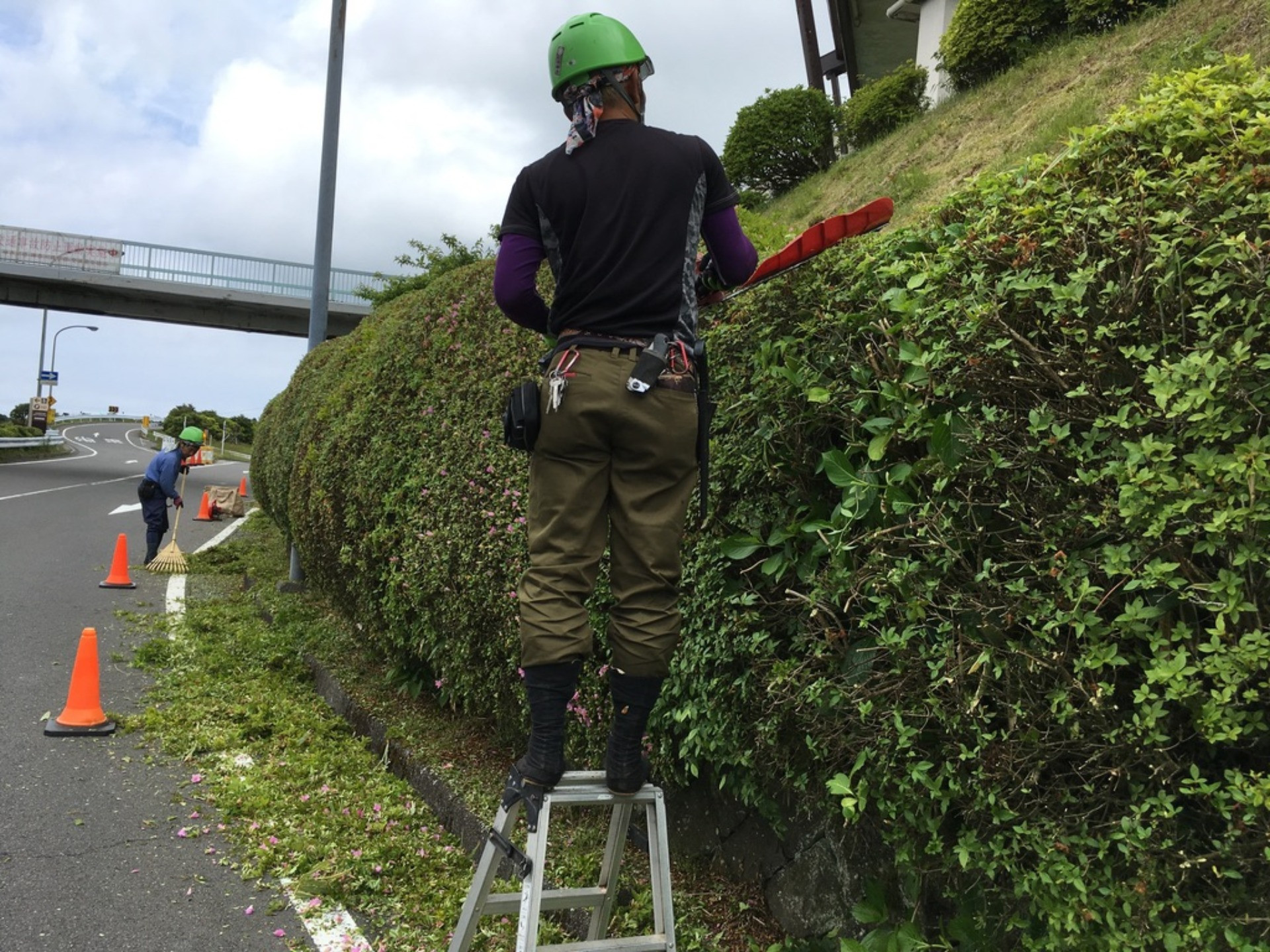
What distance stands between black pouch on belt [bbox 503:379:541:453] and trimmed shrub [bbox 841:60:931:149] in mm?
19520

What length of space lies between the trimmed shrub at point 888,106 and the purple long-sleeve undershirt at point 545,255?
1905 centimetres

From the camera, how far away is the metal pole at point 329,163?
11766 mm

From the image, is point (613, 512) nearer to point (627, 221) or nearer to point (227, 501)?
point (627, 221)

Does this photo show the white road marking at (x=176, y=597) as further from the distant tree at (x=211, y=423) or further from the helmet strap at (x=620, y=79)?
the distant tree at (x=211, y=423)

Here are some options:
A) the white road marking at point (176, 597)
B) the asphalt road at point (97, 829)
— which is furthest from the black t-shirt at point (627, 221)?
the white road marking at point (176, 597)

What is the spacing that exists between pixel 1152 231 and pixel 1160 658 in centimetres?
87

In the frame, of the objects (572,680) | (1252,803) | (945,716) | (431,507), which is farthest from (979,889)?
(431,507)

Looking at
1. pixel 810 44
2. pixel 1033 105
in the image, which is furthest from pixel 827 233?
pixel 810 44

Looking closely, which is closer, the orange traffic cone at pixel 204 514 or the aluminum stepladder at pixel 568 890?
the aluminum stepladder at pixel 568 890

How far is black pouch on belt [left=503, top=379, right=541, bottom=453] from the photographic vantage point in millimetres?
2631

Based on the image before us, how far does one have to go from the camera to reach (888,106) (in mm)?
20578

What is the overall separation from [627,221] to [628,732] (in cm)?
146

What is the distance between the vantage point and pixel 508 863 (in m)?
3.70

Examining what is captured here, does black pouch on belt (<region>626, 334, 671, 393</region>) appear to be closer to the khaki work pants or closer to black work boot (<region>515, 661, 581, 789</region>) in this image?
the khaki work pants
